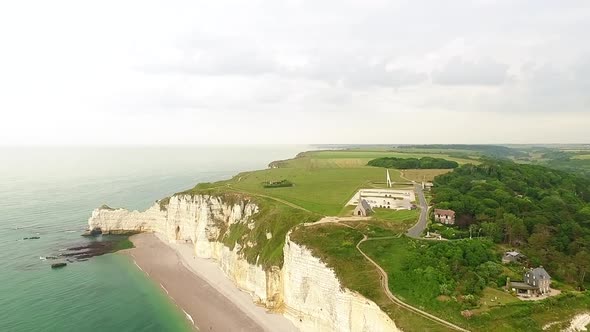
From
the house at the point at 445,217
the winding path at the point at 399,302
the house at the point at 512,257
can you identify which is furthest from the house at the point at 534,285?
the house at the point at 445,217

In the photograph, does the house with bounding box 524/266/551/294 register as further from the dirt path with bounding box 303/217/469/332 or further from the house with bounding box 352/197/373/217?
the house with bounding box 352/197/373/217

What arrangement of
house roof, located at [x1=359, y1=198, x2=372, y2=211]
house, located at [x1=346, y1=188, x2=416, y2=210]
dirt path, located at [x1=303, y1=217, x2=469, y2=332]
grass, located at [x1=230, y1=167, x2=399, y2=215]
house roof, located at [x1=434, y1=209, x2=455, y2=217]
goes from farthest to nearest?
1. grass, located at [x1=230, y1=167, x2=399, y2=215]
2. house, located at [x1=346, y1=188, x2=416, y2=210]
3. house roof, located at [x1=359, y1=198, x2=372, y2=211]
4. house roof, located at [x1=434, y1=209, x2=455, y2=217]
5. dirt path, located at [x1=303, y1=217, x2=469, y2=332]

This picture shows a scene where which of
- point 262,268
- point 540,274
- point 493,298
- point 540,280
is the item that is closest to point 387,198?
point 262,268

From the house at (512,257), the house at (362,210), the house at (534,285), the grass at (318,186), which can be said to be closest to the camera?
the house at (534,285)

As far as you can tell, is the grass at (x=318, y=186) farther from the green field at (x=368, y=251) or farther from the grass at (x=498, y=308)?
the grass at (x=498, y=308)

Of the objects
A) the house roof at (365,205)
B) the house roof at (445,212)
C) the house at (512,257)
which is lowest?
the house at (512,257)

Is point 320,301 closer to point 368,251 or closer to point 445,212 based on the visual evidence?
point 368,251

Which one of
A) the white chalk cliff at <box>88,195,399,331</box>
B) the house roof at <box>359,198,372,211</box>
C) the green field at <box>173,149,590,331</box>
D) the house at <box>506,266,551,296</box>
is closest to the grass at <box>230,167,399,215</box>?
the green field at <box>173,149,590,331</box>
